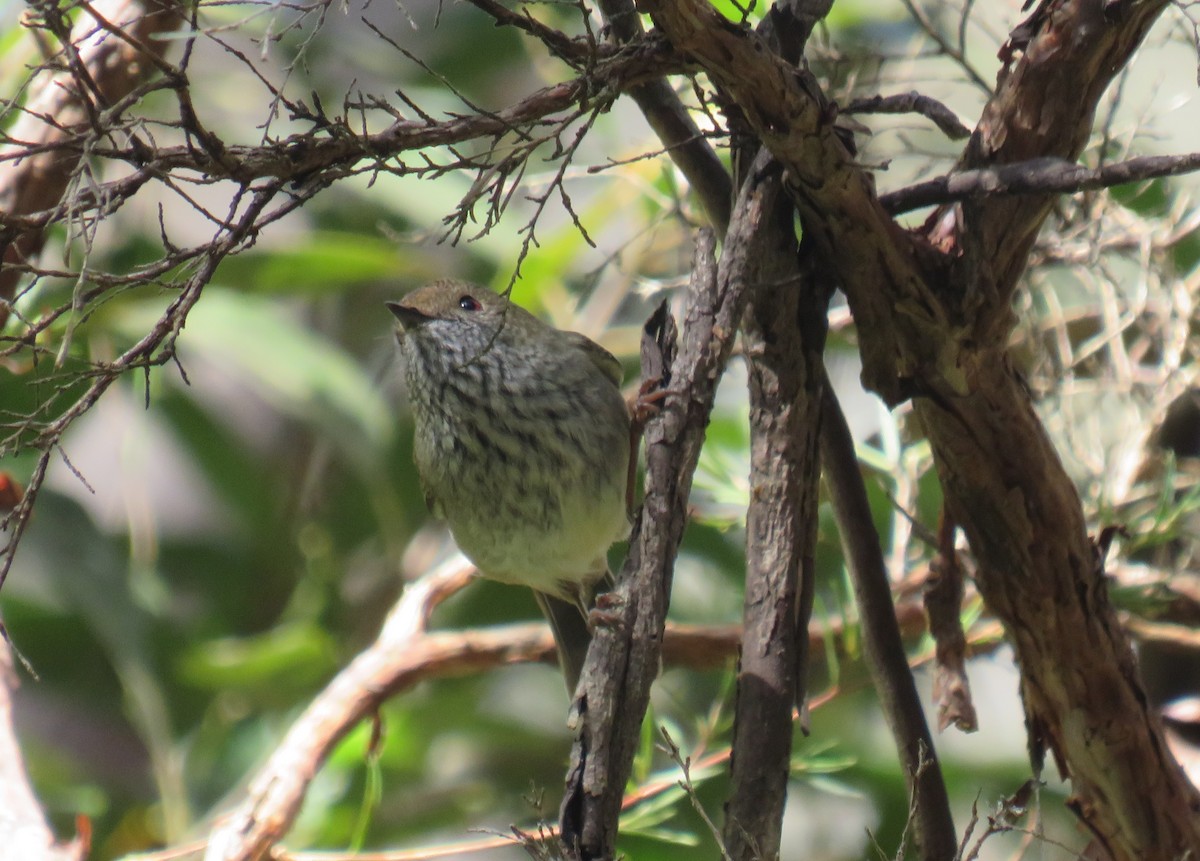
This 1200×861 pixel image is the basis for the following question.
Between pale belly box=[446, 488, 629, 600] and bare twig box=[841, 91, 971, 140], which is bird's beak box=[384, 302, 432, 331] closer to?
pale belly box=[446, 488, 629, 600]

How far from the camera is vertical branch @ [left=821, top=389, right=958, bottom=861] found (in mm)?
1813

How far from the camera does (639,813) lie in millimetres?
2627

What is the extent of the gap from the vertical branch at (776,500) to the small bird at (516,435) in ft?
3.48

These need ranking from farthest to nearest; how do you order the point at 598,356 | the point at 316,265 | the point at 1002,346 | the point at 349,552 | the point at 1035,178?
the point at 349,552 < the point at 316,265 < the point at 598,356 < the point at 1002,346 < the point at 1035,178

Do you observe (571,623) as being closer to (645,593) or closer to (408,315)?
(408,315)

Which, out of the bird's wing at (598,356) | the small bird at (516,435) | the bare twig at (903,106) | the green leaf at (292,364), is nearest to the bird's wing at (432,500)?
the small bird at (516,435)

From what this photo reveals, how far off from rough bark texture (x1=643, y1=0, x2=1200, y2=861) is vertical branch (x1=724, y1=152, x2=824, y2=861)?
0.07 meters

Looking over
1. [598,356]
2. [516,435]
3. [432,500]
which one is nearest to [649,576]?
[516,435]

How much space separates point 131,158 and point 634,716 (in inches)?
30.1

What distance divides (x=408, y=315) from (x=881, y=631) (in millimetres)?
1438

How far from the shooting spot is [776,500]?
5.41ft

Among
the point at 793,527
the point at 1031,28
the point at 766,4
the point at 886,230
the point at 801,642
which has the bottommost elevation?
the point at 801,642

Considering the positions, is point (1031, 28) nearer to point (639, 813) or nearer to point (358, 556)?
point (639, 813)

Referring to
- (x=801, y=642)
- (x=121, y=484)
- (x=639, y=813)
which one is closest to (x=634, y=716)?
(x=801, y=642)
